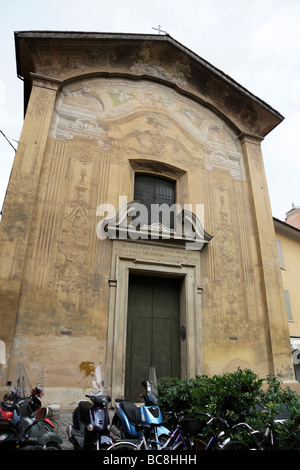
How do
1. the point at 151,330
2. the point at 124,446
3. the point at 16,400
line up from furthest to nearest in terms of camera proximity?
the point at 151,330 < the point at 16,400 < the point at 124,446

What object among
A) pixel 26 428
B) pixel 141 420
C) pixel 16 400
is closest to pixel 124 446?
pixel 141 420

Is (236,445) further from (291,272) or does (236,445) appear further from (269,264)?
(291,272)

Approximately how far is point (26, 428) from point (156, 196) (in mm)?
6857

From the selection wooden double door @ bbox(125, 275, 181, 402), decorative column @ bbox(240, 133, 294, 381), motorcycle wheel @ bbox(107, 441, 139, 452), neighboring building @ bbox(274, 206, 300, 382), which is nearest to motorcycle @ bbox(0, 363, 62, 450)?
motorcycle wheel @ bbox(107, 441, 139, 452)

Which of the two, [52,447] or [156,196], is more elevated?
[156,196]

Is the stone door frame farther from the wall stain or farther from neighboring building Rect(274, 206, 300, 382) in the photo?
neighboring building Rect(274, 206, 300, 382)

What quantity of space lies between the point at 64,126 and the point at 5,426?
290 inches

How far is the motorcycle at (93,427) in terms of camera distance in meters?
4.16

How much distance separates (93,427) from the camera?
4160mm

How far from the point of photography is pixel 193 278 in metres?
8.89

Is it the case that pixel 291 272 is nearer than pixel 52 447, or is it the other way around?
pixel 52 447

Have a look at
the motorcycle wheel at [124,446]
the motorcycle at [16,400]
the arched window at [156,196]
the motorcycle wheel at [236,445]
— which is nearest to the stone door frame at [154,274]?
the arched window at [156,196]

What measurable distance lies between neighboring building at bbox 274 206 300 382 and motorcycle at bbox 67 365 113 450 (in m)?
10.9

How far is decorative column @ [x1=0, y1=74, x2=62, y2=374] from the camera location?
6859 mm
